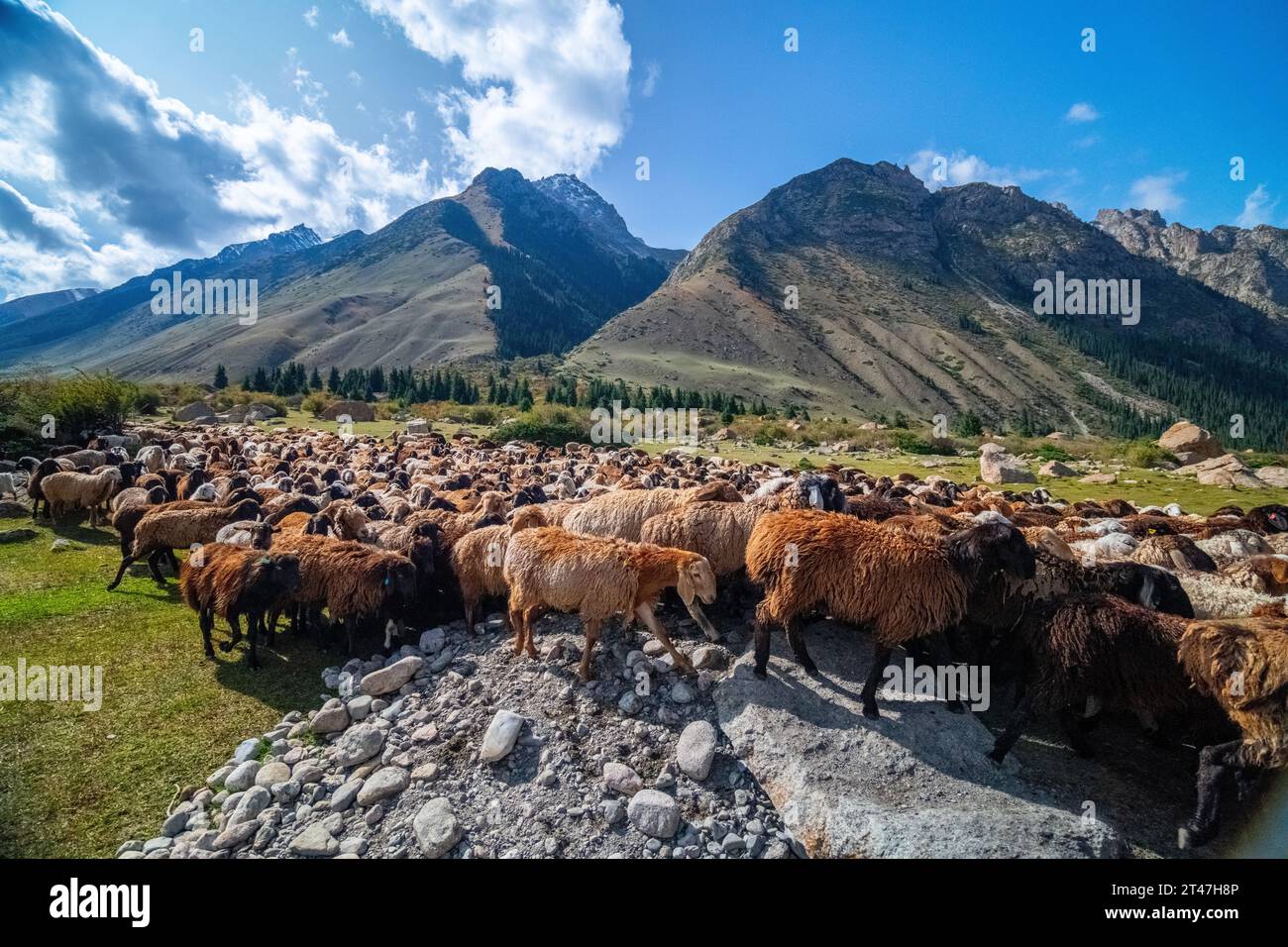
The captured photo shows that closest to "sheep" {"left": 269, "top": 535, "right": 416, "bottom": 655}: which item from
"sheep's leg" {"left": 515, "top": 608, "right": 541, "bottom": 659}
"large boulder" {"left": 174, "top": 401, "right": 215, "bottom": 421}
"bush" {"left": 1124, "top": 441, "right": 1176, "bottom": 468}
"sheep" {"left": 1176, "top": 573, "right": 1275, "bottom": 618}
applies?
"sheep's leg" {"left": 515, "top": 608, "right": 541, "bottom": 659}

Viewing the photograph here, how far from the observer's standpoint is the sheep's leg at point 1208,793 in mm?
4926

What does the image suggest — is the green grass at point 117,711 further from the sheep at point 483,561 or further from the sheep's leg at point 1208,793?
the sheep's leg at point 1208,793

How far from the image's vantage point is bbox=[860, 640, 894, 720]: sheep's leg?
6.47 m

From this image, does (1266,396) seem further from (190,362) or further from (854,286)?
(190,362)

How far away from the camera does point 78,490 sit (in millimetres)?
16953

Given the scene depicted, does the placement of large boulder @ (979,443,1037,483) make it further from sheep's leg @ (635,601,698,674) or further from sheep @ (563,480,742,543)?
sheep's leg @ (635,601,698,674)

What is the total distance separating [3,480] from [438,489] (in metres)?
14.3

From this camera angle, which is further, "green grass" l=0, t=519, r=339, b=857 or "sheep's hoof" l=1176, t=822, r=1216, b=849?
"green grass" l=0, t=519, r=339, b=857

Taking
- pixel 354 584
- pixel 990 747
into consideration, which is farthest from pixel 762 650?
pixel 354 584

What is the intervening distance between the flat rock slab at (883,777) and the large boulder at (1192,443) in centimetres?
4896

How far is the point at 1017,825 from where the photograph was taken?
487cm

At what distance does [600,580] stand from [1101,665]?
5.71m

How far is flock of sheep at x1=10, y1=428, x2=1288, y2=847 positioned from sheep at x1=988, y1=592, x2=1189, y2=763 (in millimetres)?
20
